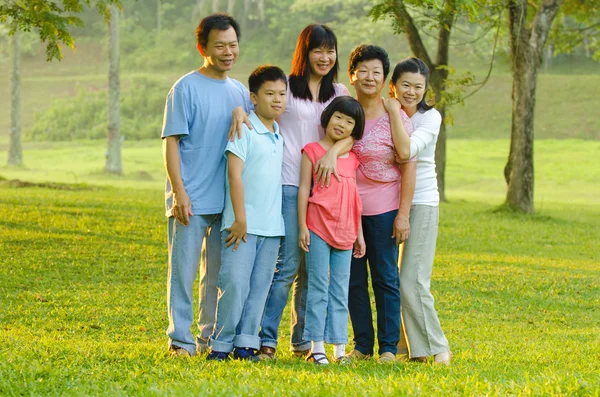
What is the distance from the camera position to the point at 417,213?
17.9 ft

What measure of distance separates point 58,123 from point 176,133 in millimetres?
43925

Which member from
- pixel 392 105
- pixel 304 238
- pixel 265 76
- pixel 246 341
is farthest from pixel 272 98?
pixel 246 341

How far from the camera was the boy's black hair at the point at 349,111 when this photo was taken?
17.0 ft

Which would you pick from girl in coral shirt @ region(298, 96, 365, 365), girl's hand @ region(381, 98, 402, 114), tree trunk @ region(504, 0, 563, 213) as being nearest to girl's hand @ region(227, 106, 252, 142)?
girl in coral shirt @ region(298, 96, 365, 365)

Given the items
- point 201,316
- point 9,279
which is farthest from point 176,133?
point 9,279

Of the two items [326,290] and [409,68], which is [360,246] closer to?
[326,290]

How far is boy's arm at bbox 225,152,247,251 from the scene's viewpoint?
5.11 m

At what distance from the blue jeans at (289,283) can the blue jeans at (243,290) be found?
95 millimetres

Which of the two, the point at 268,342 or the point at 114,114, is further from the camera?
the point at 114,114

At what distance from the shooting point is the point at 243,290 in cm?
520

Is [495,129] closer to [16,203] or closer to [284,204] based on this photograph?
[16,203]

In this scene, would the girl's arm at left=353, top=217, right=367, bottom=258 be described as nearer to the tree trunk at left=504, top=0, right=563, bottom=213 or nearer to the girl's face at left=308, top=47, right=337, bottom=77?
the girl's face at left=308, top=47, right=337, bottom=77

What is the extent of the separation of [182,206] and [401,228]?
51.5 inches

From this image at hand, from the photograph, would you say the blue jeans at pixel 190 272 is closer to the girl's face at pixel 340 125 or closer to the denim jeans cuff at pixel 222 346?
the denim jeans cuff at pixel 222 346
